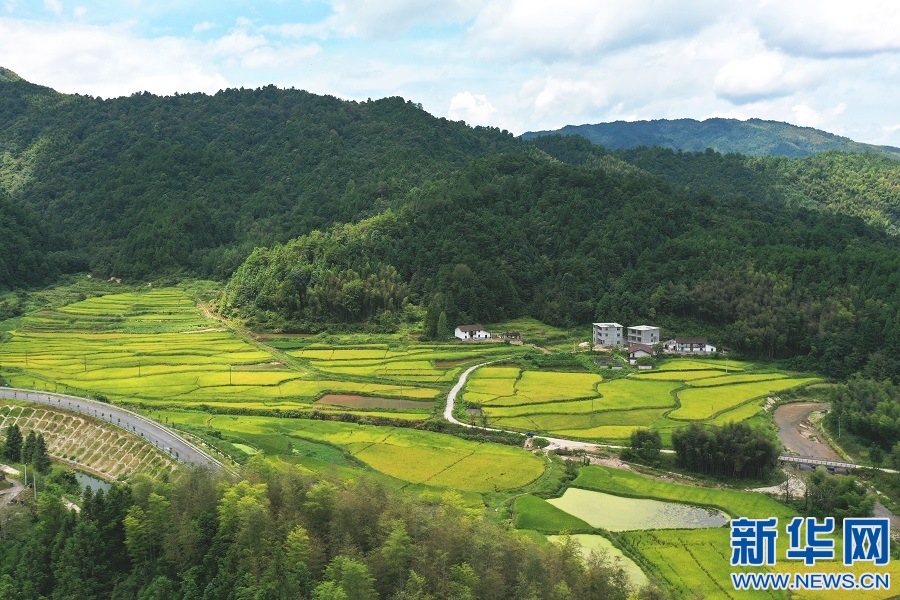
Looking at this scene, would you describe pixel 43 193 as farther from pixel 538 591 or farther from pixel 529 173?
pixel 538 591

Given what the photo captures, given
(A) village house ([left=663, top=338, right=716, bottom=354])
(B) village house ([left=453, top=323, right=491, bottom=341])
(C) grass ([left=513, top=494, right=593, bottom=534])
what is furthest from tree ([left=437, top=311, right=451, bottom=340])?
(C) grass ([left=513, top=494, right=593, bottom=534])

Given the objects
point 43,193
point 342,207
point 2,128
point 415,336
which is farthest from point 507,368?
point 2,128

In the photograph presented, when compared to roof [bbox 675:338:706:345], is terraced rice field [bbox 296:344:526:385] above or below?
below

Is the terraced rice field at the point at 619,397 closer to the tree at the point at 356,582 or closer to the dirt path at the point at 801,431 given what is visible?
the dirt path at the point at 801,431

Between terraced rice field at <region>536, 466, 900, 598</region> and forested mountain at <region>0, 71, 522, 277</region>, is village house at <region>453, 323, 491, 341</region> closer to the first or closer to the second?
terraced rice field at <region>536, 466, 900, 598</region>

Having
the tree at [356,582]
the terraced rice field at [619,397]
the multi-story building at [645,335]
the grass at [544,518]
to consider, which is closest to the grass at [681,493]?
the grass at [544,518]
